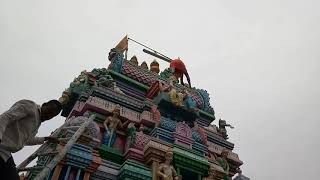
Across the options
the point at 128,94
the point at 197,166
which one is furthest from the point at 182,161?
the point at 128,94

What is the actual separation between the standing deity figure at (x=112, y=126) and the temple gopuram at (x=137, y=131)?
1.3 inches

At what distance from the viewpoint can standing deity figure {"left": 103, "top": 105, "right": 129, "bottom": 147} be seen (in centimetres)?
1106

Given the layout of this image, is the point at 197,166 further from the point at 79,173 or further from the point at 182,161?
the point at 79,173

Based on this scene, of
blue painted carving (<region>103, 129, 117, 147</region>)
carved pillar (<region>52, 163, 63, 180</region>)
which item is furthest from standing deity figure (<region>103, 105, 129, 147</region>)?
carved pillar (<region>52, 163, 63, 180</region>)

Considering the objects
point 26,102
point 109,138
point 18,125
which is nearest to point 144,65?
point 109,138

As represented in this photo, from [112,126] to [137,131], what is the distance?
105cm

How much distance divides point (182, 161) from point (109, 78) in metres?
4.59

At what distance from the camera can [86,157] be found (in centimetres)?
912

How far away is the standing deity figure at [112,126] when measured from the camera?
11062 millimetres

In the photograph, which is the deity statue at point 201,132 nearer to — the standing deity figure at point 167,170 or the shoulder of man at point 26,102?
the standing deity figure at point 167,170

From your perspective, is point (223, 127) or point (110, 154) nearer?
point (110, 154)

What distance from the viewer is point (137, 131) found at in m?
12.1

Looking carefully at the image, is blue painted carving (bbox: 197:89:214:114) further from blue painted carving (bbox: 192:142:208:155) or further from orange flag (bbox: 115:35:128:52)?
orange flag (bbox: 115:35:128:52)

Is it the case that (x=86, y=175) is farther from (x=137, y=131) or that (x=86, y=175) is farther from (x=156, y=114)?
(x=156, y=114)
